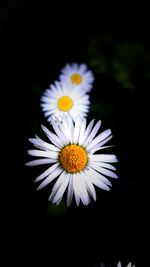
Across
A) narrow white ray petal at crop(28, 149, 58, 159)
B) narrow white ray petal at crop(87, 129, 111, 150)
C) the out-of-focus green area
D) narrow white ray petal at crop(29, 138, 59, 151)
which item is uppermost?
the out-of-focus green area

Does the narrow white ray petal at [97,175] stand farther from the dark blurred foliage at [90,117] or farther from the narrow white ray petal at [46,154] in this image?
the dark blurred foliage at [90,117]

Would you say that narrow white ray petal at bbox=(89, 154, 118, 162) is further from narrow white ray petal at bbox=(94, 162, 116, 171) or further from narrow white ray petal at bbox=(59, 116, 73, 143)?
narrow white ray petal at bbox=(59, 116, 73, 143)

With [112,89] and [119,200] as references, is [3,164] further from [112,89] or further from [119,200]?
[112,89]

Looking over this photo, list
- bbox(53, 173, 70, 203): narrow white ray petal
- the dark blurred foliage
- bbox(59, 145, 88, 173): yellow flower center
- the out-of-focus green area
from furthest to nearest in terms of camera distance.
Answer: the out-of-focus green area → the dark blurred foliage → bbox(59, 145, 88, 173): yellow flower center → bbox(53, 173, 70, 203): narrow white ray petal

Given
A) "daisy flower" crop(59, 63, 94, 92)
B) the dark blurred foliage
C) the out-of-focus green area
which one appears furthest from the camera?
the out-of-focus green area

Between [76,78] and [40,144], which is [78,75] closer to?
[76,78]

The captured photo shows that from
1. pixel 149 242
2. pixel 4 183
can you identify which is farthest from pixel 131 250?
pixel 4 183

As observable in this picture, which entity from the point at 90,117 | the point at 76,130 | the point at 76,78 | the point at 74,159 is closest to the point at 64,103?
the point at 90,117

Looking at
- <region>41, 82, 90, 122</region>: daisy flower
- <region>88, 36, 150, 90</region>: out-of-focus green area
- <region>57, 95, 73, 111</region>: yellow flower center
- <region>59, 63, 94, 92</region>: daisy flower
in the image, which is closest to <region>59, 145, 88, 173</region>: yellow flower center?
<region>41, 82, 90, 122</region>: daisy flower
